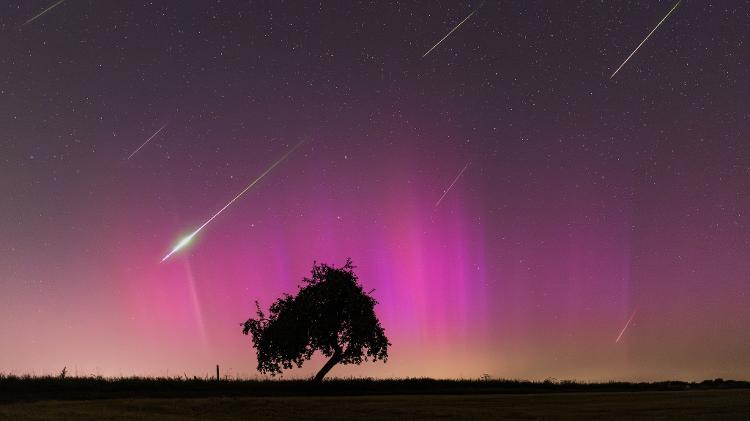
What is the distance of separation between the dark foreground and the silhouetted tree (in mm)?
19692

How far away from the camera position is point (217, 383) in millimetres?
37062

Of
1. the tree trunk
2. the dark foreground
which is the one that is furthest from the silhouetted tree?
the dark foreground

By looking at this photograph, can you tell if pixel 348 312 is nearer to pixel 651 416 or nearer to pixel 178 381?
pixel 178 381

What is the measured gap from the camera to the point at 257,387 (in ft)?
122

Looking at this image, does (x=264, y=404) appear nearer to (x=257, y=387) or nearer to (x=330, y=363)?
(x=257, y=387)

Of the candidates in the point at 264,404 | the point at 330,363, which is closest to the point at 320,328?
the point at 330,363

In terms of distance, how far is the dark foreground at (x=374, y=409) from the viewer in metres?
21.5

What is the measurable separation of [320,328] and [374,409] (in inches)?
932

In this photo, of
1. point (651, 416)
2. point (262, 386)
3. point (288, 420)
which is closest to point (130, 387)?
point (262, 386)

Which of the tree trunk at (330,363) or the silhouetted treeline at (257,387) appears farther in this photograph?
the tree trunk at (330,363)

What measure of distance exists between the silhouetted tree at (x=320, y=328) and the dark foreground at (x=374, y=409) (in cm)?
1969

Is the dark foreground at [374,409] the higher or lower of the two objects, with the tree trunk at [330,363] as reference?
lower

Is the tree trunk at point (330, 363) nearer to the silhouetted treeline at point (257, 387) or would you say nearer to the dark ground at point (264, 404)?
the silhouetted treeline at point (257, 387)

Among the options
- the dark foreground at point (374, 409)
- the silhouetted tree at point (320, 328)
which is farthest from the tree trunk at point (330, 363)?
the dark foreground at point (374, 409)
